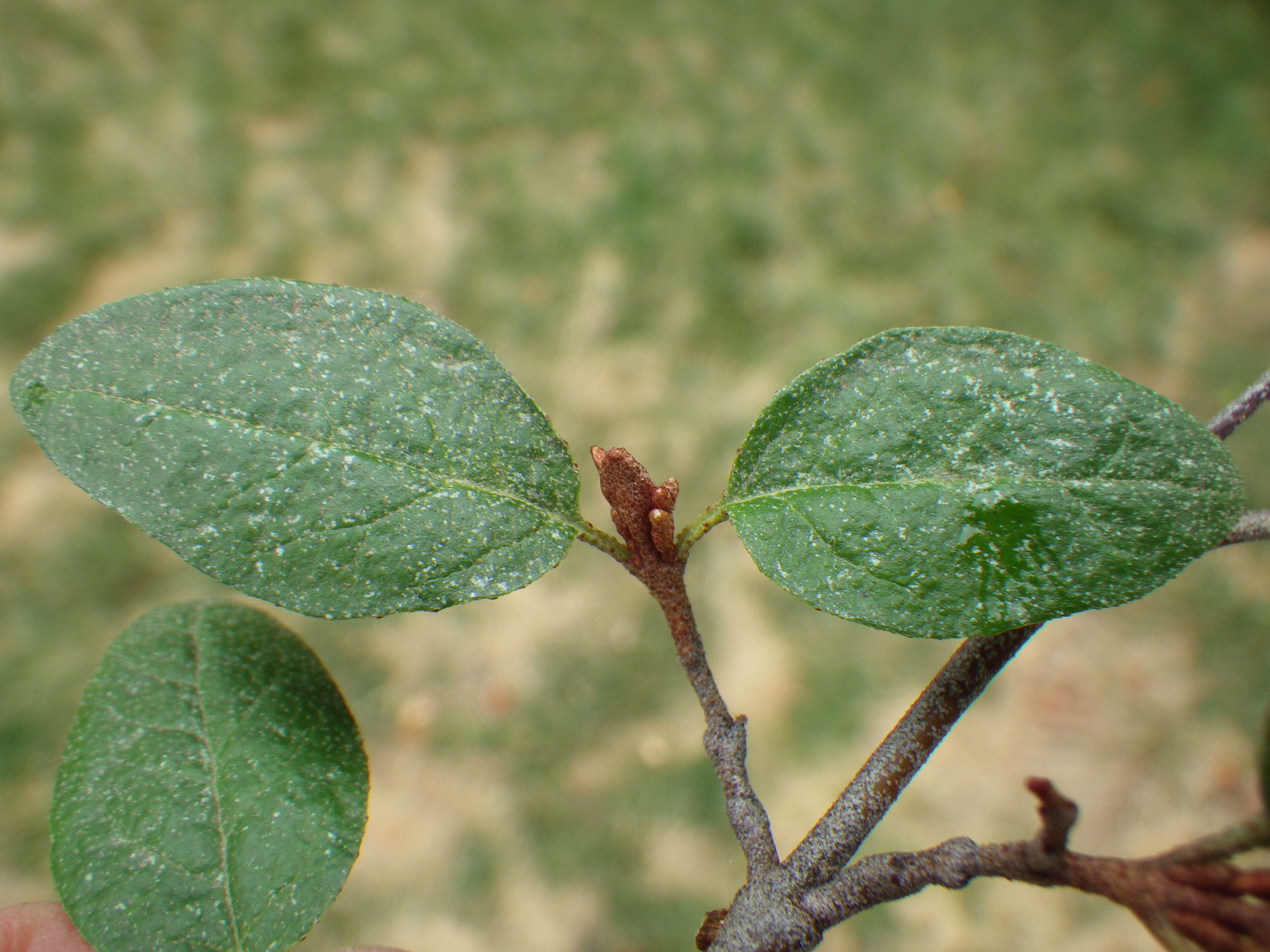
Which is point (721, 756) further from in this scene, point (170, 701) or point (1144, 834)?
point (1144, 834)

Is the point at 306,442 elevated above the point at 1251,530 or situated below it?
above

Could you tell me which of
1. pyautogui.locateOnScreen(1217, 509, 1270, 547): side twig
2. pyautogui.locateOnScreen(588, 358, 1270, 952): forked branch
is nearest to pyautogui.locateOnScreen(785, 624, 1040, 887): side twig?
pyautogui.locateOnScreen(588, 358, 1270, 952): forked branch

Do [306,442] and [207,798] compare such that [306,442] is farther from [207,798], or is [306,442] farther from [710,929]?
[710,929]

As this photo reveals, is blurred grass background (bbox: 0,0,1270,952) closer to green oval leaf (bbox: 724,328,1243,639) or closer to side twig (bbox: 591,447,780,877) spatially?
side twig (bbox: 591,447,780,877)

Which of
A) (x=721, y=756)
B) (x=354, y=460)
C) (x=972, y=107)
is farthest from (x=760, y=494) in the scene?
(x=972, y=107)

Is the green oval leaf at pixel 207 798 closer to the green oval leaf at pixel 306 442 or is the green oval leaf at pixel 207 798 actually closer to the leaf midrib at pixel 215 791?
the leaf midrib at pixel 215 791

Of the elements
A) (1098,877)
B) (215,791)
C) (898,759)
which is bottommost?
(1098,877)

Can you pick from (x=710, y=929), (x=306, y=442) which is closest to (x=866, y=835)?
(x=710, y=929)
